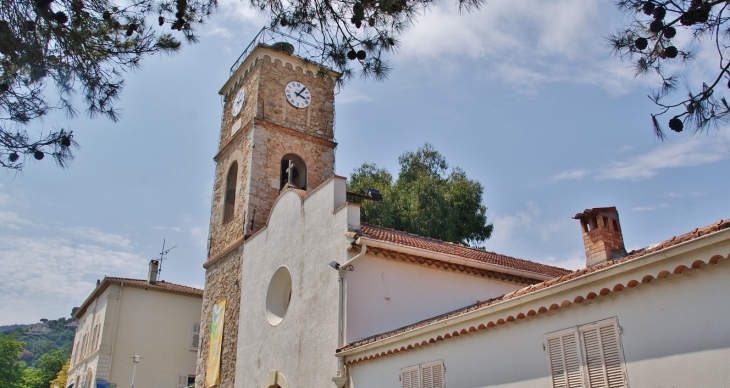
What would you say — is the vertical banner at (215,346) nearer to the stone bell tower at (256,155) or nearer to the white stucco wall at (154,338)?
the stone bell tower at (256,155)

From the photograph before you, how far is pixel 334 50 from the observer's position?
812 cm

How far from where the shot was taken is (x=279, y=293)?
15484 millimetres

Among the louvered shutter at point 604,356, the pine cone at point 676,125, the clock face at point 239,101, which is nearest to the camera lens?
the pine cone at point 676,125

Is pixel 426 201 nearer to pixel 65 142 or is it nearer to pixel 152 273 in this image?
pixel 152 273

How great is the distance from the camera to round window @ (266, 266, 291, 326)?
15242mm

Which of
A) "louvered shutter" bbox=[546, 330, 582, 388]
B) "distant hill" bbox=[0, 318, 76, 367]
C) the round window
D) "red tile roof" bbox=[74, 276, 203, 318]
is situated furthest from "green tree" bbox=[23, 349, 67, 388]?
"distant hill" bbox=[0, 318, 76, 367]

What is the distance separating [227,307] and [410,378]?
9.32 meters

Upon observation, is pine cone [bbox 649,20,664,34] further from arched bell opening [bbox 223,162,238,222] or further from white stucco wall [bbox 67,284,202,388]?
white stucco wall [bbox 67,284,202,388]

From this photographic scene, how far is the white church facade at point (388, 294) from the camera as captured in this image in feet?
21.2

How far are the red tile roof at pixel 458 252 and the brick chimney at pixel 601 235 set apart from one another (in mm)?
3668

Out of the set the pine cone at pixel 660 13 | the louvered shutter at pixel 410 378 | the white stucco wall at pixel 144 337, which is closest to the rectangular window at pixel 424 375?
the louvered shutter at pixel 410 378

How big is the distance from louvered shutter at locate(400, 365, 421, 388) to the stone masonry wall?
24.9 ft

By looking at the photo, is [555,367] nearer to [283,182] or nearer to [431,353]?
[431,353]

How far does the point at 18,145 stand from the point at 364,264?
6926 mm
